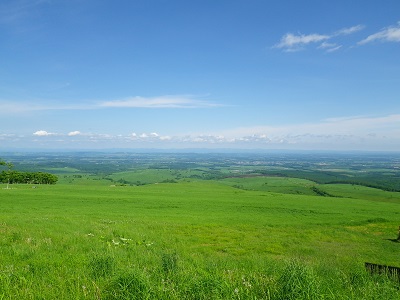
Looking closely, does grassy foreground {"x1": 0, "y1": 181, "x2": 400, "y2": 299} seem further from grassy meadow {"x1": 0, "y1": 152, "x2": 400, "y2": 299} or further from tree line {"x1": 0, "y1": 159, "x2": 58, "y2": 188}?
tree line {"x1": 0, "y1": 159, "x2": 58, "y2": 188}

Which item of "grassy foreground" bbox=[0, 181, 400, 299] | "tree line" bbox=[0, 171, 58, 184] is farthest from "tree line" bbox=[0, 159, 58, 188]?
"grassy foreground" bbox=[0, 181, 400, 299]

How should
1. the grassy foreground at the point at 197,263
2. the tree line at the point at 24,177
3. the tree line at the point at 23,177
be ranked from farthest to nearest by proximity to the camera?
1. the tree line at the point at 24,177
2. the tree line at the point at 23,177
3. the grassy foreground at the point at 197,263

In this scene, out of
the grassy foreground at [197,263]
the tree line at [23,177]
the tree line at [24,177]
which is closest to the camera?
the grassy foreground at [197,263]

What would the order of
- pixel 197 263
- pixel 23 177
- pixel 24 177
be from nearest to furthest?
pixel 197 263
pixel 23 177
pixel 24 177

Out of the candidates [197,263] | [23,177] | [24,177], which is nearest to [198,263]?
[197,263]

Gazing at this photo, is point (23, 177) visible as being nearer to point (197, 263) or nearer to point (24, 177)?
point (24, 177)

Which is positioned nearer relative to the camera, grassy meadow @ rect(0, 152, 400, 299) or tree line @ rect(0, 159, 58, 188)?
grassy meadow @ rect(0, 152, 400, 299)

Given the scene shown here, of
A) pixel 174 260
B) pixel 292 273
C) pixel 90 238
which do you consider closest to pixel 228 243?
pixel 90 238

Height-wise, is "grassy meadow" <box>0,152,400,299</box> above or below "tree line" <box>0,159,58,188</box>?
above

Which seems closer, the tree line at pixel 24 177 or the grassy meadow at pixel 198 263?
the grassy meadow at pixel 198 263

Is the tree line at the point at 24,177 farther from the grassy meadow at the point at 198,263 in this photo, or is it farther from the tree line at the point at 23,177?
the grassy meadow at the point at 198,263

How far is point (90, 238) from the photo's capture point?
15258mm

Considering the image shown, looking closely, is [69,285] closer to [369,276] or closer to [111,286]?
[111,286]

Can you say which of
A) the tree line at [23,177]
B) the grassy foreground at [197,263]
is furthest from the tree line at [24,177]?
the grassy foreground at [197,263]
